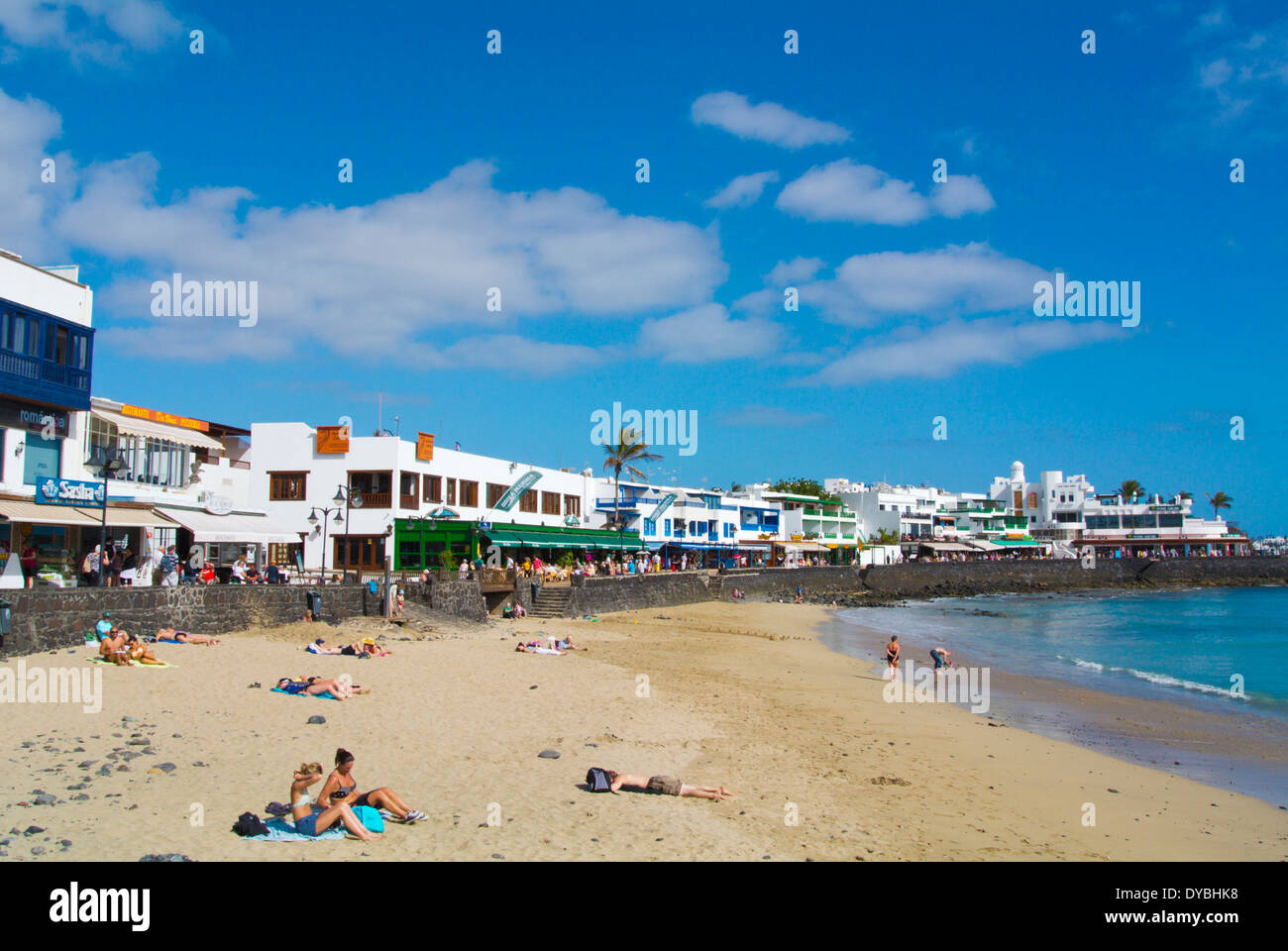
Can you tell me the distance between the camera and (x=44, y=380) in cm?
2142

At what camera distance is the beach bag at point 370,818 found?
7.76 metres

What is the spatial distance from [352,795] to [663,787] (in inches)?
138

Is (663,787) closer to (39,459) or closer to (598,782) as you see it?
(598,782)

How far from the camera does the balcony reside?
20.4 meters

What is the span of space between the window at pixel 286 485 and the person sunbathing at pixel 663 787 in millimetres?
29700

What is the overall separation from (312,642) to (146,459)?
35.6ft

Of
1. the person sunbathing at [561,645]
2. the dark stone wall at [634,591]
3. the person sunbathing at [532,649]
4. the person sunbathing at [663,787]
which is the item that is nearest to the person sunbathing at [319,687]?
the person sunbathing at [663,787]

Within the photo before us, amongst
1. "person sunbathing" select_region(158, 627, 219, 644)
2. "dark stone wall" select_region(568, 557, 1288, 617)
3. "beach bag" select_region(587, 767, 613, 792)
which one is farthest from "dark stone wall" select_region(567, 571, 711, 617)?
"beach bag" select_region(587, 767, 613, 792)

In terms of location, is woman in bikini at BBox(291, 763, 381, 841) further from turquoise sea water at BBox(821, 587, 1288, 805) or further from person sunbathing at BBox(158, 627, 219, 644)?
person sunbathing at BBox(158, 627, 219, 644)

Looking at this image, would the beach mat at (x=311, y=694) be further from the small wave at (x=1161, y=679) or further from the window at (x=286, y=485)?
the window at (x=286, y=485)

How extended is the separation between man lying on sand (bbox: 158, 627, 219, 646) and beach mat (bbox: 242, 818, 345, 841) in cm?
1221

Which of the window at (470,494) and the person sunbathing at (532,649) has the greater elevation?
the window at (470,494)

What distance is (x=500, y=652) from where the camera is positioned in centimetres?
2211
